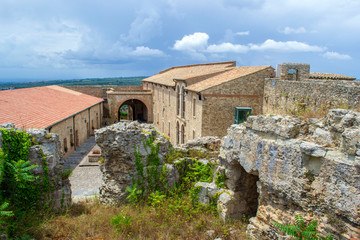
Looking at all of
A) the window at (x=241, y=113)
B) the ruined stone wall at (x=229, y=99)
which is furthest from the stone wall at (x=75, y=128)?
the window at (x=241, y=113)

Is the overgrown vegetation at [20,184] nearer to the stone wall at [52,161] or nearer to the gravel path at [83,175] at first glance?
the stone wall at [52,161]

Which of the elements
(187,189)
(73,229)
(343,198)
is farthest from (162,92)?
(343,198)

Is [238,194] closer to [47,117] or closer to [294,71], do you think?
[294,71]

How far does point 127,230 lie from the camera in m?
7.25

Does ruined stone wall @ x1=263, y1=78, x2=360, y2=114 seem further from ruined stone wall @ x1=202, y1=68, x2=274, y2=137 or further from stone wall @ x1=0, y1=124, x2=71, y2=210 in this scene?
stone wall @ x1=0, y1=124, x2=71, y2=210

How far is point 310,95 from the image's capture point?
32.3 feet

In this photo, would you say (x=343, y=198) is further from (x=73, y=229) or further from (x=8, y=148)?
(x=8, y=148)

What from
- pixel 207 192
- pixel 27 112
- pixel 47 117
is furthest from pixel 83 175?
pixel 207 192

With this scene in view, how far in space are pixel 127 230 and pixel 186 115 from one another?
14.4m

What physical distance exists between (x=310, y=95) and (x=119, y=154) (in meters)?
7.18

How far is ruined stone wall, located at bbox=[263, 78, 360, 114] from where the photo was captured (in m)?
7.24

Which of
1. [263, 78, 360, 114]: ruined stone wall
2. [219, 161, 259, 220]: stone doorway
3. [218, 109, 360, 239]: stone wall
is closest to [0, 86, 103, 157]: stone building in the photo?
[219, 161, 259, 220]: stone doorway

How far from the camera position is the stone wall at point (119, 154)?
8.73 meters

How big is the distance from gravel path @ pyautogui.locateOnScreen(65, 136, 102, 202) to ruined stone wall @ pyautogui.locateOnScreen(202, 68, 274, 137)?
7202 millimetres
